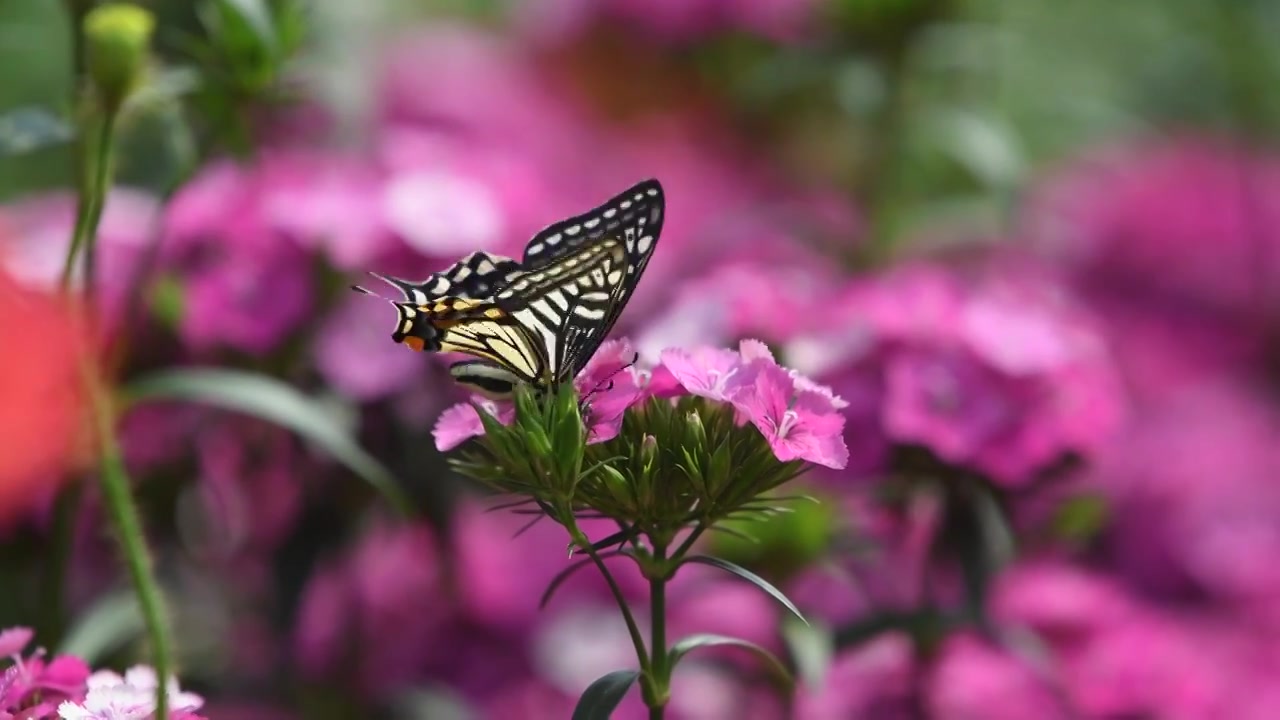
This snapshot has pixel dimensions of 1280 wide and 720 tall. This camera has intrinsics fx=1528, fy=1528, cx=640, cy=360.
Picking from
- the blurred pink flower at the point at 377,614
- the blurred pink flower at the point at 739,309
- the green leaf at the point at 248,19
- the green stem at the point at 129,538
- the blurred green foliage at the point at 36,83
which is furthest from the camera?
the blurred green foliage at the point at 36,83

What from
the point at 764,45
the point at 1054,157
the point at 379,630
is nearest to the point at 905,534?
the point at 379,630

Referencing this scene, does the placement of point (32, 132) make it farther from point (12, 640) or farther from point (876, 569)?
point (876, 569)

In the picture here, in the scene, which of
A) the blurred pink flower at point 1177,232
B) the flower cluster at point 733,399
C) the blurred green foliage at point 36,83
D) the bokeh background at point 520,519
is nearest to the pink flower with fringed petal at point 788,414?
the flower cluster at point 733,399

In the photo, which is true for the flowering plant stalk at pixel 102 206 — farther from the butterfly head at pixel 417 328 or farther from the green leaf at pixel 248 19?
the butterfly head at pixel 417 328

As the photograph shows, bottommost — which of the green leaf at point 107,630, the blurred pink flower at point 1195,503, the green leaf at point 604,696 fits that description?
the green leaf at point 107,630

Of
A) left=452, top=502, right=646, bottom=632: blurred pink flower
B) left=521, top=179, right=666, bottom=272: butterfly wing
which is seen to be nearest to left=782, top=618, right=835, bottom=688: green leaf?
left=452, top=502, right=646, bottom=632: blurred pink flower

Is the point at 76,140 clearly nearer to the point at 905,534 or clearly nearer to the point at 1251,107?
the point at 905,534
